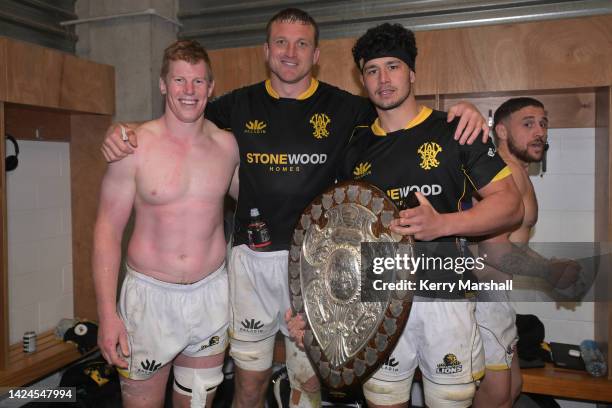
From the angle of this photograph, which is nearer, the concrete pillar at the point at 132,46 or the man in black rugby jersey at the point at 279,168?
the man in black rugby jersey at the point at 279,168

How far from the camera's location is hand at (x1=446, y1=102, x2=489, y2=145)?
1.89 meters

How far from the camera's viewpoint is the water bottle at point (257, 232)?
2.27 metres

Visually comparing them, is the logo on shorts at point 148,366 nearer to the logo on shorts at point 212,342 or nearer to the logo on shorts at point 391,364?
the logo on shorts at point 212,342

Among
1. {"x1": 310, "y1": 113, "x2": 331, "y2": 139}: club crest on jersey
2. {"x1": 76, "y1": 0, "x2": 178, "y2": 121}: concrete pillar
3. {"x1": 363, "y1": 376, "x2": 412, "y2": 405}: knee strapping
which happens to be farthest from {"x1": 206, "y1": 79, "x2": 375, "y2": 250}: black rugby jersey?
{"x1": 76, "y1": 0, "x2": 178, "y2": 121}: concrete pillar

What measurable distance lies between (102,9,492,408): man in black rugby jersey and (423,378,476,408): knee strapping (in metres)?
0.63

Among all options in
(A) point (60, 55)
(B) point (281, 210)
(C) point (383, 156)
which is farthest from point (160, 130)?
(A) point (60, 55)

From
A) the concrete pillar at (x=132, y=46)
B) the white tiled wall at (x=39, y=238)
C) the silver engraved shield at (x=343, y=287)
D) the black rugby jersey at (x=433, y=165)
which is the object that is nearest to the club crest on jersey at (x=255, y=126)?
the silver engraved shield at (x=343, y=287)

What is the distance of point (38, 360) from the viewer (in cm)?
335

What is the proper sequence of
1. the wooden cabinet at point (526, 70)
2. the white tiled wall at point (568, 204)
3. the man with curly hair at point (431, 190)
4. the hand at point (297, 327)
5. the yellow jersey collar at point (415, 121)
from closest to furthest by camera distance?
1. the man with curly hair at point (431, 190)
2. the yellow jersey collar at point (415, 121)
3. the hand at point (297, 327)
4. the wooden cabinet at point (526, 70)
5. the white tiled wall at point (568, 204)

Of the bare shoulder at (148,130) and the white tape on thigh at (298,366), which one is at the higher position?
the bare shoulder at (148,130)

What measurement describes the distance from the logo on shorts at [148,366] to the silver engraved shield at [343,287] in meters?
0.65

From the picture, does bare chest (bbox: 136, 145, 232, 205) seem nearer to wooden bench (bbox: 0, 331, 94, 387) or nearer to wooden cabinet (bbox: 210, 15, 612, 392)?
wooden cabinet (bbox: 210, 15, 612, 392)

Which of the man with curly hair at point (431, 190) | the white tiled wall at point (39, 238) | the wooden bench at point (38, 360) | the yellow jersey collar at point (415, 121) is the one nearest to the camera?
the man with curly hair at point (431, 190)

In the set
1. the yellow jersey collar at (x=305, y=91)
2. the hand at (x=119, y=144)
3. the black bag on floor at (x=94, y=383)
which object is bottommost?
the black bag on floor at (x=94, y=383)
